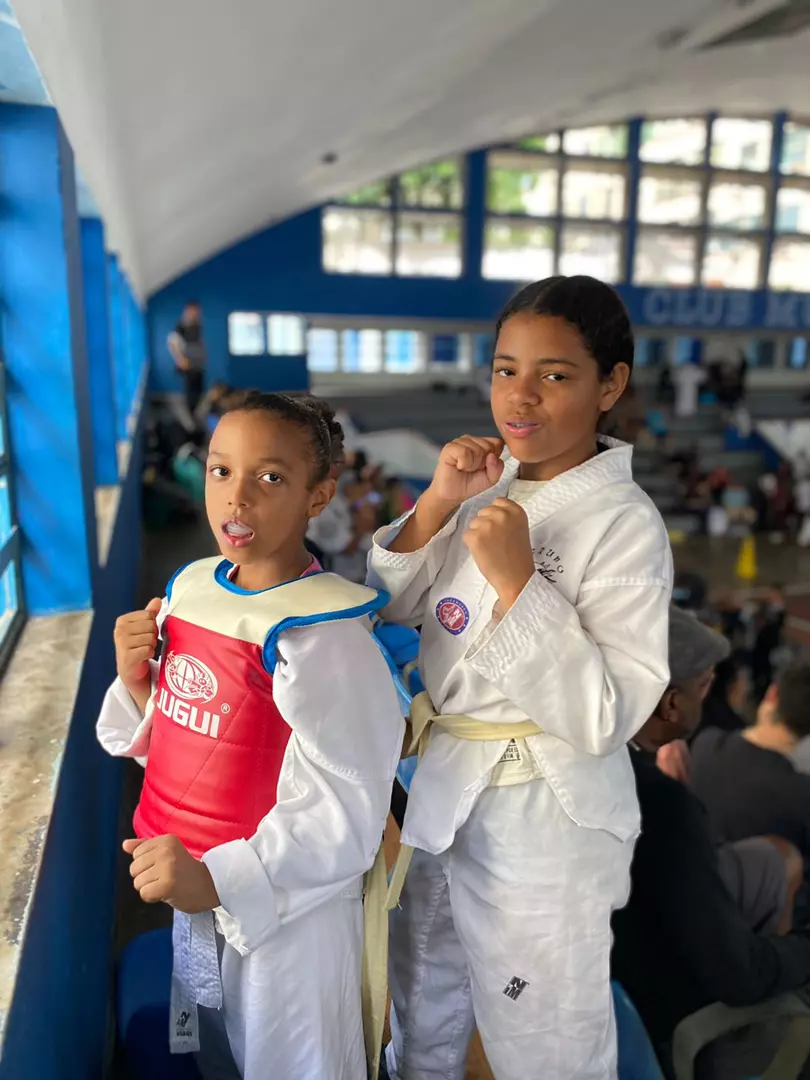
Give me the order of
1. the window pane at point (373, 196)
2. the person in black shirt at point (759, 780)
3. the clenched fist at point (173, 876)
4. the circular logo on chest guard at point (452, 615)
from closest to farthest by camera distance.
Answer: the clenched fist at point (173, 876)
the circular logo on chest guard at point (452, 615)
the person in black shirt at point (759, 780)
the window pane at point (373, 196)

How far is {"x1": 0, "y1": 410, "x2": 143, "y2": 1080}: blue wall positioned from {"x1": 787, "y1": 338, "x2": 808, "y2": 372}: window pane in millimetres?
15836

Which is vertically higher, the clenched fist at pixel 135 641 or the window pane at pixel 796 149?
the window pane at pixel 796 149

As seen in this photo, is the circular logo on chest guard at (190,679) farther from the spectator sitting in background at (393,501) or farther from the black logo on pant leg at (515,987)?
the spectator sitting in background at (393,501)

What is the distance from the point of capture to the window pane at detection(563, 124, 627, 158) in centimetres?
1322

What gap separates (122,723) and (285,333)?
12.1m

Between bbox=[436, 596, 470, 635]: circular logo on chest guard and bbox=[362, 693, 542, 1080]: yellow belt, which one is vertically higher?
bbox=[436, 596, 470, 635]: circular logo on chest guard

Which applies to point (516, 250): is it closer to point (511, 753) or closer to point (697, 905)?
Result: point (697, 905)

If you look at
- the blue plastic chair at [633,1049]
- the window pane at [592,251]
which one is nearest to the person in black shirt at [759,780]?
the blue plastic chair at [633,1049]

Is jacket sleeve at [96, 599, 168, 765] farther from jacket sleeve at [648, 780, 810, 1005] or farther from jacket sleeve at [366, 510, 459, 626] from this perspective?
jacket sleeve at [648, 780, 810, 1005]

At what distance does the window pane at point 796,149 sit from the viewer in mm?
14383

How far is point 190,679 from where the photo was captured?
1.05 meters

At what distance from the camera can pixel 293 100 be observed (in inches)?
118

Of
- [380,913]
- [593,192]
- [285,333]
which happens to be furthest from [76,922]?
[593,192]

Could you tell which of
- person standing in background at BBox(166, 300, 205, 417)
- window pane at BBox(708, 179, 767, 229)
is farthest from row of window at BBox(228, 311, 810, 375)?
person standing in background at BBox(166, 300, 205, 417)
